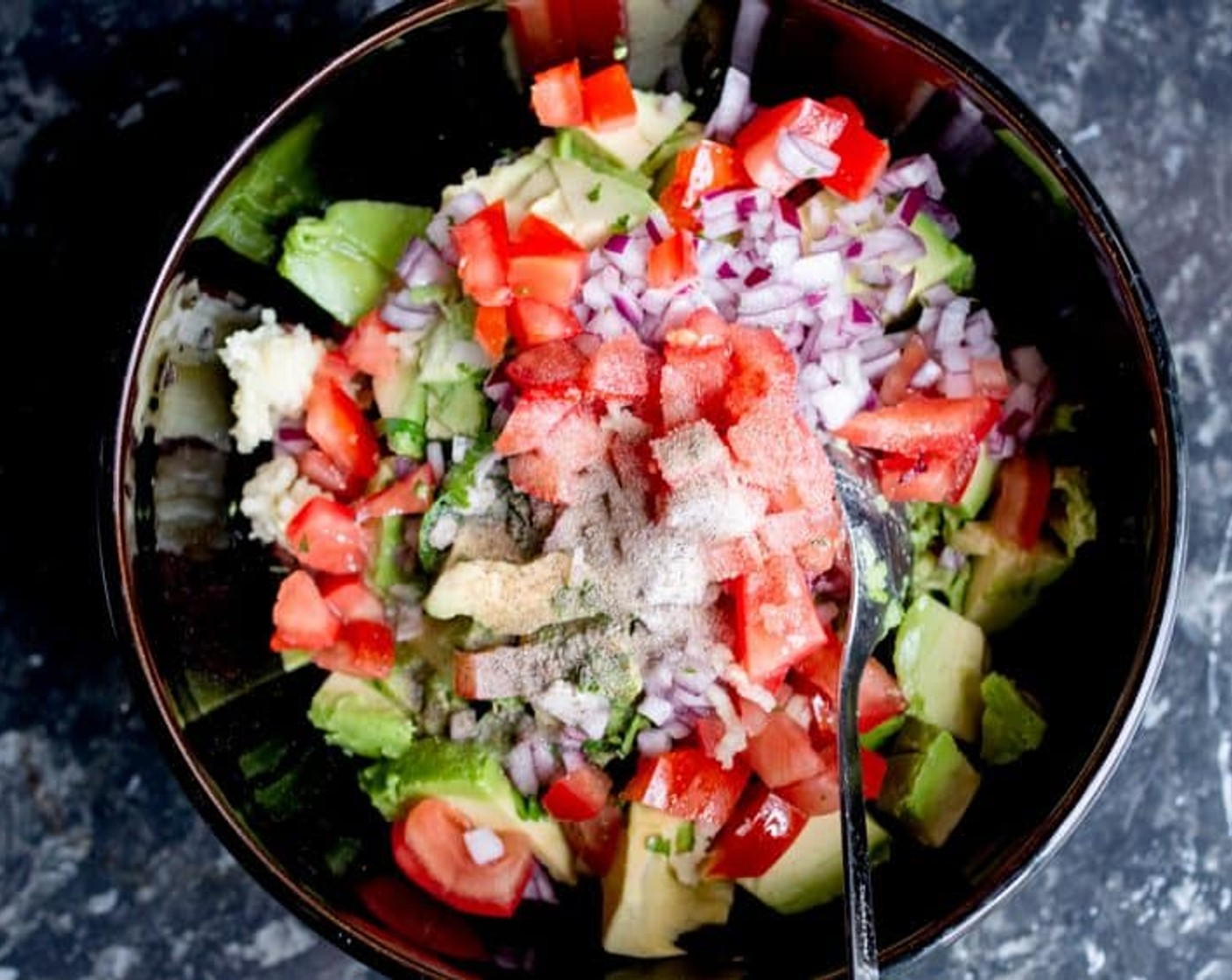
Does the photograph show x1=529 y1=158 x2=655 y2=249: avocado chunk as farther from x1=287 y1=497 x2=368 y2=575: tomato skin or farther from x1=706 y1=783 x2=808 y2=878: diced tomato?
x1=706 y1=783 x2=808 y2=878: diced tomato

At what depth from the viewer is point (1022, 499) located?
1.87 m

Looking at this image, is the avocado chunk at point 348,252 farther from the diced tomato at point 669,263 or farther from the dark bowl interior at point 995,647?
the diced tomato at point 669,263

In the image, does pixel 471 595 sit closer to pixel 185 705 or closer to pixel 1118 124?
pixel 185 705

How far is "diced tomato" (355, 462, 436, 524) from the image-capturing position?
183 cm

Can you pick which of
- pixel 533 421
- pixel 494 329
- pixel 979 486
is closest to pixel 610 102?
pixel 494 329

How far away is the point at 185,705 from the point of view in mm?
1815

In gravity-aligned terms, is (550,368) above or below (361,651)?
above

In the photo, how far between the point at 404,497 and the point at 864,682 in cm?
58

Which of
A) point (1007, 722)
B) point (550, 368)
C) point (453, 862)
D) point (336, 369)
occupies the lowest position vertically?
point (453, 862)

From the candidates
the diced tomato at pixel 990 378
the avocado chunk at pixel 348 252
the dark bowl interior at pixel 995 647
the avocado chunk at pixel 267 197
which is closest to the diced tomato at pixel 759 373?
the diced tomato at pixel 990 378

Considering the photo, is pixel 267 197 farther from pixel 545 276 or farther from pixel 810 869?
pixel 810 869

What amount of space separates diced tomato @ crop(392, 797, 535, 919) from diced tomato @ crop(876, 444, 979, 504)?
23.6 inches

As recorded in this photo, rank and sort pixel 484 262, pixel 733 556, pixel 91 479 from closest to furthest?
1. pixel 733 556
2. pixel 484 262
3. pixel 91 479

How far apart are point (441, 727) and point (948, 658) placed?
0.60 meters
